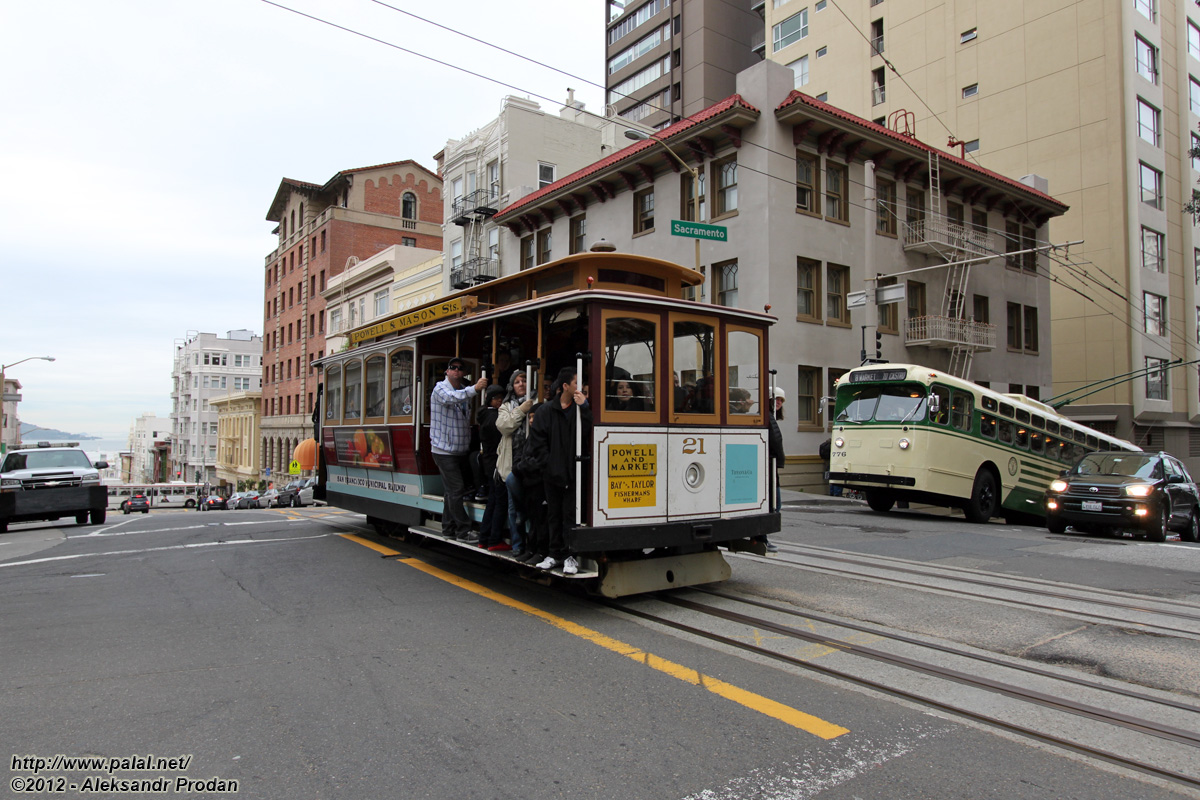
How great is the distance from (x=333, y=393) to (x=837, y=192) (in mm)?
18041

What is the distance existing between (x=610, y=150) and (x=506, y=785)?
1477 inches

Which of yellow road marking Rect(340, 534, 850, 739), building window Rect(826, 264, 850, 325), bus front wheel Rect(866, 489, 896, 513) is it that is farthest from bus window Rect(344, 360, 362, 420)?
building window Rect(826, 264, 850, 325)

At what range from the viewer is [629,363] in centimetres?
685

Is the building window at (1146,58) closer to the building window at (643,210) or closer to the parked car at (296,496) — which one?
the building window at (643,210)

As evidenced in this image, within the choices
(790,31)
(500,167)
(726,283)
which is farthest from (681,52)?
(726,283)

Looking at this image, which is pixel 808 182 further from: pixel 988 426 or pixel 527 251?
pixel 527 251

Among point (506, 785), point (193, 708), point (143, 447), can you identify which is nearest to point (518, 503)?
point (193, 708)

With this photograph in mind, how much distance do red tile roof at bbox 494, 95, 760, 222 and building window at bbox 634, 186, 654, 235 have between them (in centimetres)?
145

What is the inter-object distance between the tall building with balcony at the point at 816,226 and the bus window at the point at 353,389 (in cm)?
1037

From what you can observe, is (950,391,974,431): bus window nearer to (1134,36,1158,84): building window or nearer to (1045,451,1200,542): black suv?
(1045,451,1200,542): black suv

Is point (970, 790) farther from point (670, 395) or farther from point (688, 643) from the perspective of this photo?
point (670, 395)

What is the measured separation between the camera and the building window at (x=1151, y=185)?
3250cm

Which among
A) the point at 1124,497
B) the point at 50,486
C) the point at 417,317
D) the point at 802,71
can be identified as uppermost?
the point at 802,71

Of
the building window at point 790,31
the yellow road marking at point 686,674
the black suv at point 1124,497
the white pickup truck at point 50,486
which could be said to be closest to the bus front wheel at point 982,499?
the black suv at point 1124,497
